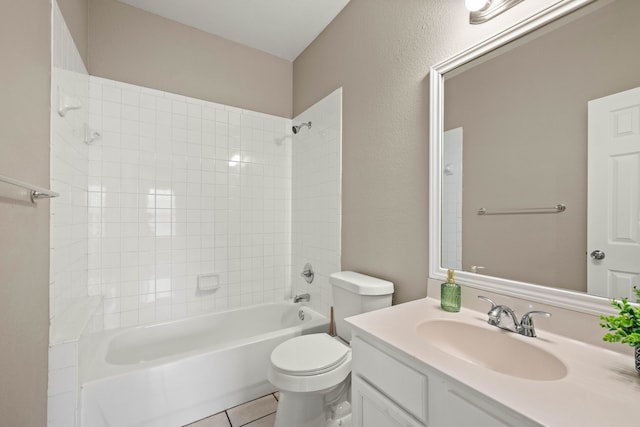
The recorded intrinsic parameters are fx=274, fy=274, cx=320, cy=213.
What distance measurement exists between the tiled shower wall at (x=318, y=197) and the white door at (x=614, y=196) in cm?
135

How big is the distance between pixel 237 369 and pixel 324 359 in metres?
0.70

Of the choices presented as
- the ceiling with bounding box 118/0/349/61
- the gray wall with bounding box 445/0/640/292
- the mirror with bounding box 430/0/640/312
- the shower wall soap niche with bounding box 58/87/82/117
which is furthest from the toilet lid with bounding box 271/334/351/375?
the ceiling with bounding box 118/0/349/61

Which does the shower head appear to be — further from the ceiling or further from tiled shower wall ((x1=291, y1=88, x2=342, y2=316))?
the ceiling

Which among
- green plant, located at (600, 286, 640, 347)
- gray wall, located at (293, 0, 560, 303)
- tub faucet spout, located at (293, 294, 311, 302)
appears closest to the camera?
green plant, located at (600, 286, 640, 347)

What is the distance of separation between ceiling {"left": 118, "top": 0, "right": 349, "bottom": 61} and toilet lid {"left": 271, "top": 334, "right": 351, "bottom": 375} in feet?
7.38

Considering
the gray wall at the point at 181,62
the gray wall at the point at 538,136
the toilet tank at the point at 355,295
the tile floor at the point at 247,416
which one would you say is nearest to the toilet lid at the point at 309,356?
the toilet tank at the point at 355,295

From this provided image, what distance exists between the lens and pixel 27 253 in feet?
3.25

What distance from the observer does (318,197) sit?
89.7 inches

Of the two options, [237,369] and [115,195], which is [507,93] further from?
[115,195]

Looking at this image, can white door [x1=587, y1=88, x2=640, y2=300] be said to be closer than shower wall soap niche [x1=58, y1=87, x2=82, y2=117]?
Yes

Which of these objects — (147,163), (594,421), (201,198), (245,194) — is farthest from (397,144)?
(147,163)

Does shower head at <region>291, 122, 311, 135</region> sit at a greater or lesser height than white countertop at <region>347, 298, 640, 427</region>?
greater

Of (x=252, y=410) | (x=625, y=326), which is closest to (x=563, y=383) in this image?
(x=625, y=326)

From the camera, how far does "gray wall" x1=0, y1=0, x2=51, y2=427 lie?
2.75ft
